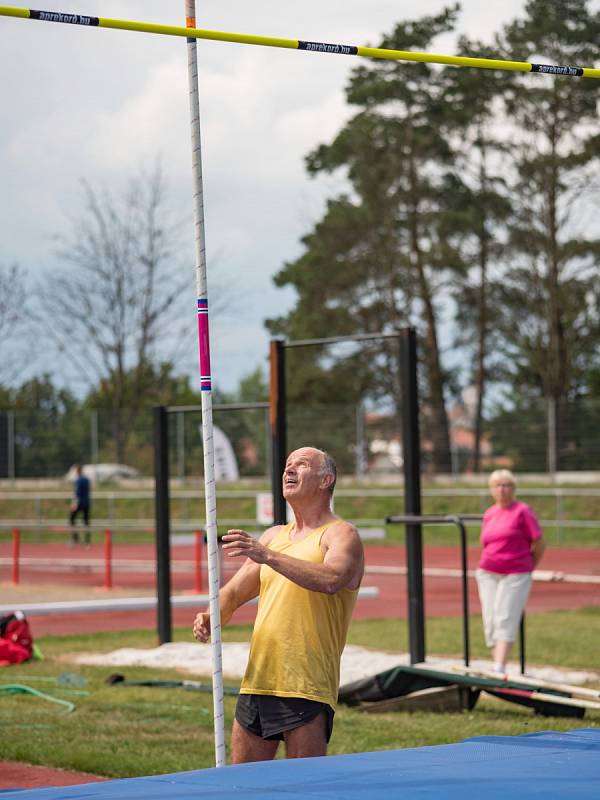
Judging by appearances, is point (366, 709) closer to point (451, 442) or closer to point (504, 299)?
point (451, 442)

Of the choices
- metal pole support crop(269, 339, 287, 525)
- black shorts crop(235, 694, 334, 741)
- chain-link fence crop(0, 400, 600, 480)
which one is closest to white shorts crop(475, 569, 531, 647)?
metal pole support crop(269, 339, 287, 525)

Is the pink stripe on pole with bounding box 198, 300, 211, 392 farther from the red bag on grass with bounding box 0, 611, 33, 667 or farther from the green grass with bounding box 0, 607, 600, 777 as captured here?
the red bag on grass with bounding box 0, 611, 33, 667

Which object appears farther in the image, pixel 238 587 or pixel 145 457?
pixel 145 457

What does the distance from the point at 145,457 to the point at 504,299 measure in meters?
12.2

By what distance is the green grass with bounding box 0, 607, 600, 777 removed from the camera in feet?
28.7

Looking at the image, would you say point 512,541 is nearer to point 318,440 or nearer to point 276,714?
point 276,714

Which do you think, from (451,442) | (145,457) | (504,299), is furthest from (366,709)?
(504,299)

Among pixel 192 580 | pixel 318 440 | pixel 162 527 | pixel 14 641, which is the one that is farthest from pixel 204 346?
pixel 318 440

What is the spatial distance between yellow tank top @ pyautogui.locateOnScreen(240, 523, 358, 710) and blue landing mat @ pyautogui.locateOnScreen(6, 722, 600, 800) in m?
0.74

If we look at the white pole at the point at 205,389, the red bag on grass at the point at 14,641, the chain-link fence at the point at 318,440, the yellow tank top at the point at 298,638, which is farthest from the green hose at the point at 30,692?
the chain-link fence at the point at 318,440

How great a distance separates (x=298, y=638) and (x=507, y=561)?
6.38 metres

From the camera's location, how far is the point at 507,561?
11867 mm

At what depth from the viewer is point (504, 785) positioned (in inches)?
169

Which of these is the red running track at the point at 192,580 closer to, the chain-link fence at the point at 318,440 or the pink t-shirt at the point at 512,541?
the chain-link fence at the point at 318,440
